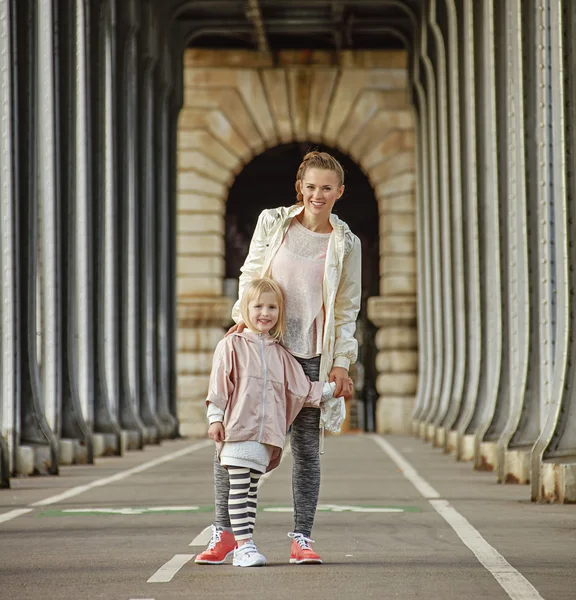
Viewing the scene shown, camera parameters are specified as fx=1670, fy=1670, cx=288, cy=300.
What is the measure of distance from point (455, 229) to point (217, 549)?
21.1 m

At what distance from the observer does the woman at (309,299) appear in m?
8.41

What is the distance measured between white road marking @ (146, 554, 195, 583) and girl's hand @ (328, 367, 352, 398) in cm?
118

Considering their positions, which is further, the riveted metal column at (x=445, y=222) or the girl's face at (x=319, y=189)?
the riveted metal column at (x=445, y=222)

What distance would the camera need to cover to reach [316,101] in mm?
40625

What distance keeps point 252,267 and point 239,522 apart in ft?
4.44

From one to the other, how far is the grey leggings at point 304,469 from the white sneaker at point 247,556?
0.19 m

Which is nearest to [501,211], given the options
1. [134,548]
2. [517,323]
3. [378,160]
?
[517,323]

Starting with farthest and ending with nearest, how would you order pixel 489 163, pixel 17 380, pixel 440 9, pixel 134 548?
pixel 440 9, pixel 489 163, pixel 17 380, pixel 134 548

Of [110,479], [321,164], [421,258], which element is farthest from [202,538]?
[421,258]

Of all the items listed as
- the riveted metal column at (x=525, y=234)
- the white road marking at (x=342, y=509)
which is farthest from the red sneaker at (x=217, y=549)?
the riveted metal column at (x=525, y=234)

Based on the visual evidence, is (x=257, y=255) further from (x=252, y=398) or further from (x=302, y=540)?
(x=302, y=540)

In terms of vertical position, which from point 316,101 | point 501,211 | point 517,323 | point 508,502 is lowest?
point 508,502

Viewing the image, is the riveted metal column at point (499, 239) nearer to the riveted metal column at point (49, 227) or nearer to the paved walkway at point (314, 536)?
the paved walkway at point (314, 536)

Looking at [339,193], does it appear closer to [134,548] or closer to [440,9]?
[134,548]
